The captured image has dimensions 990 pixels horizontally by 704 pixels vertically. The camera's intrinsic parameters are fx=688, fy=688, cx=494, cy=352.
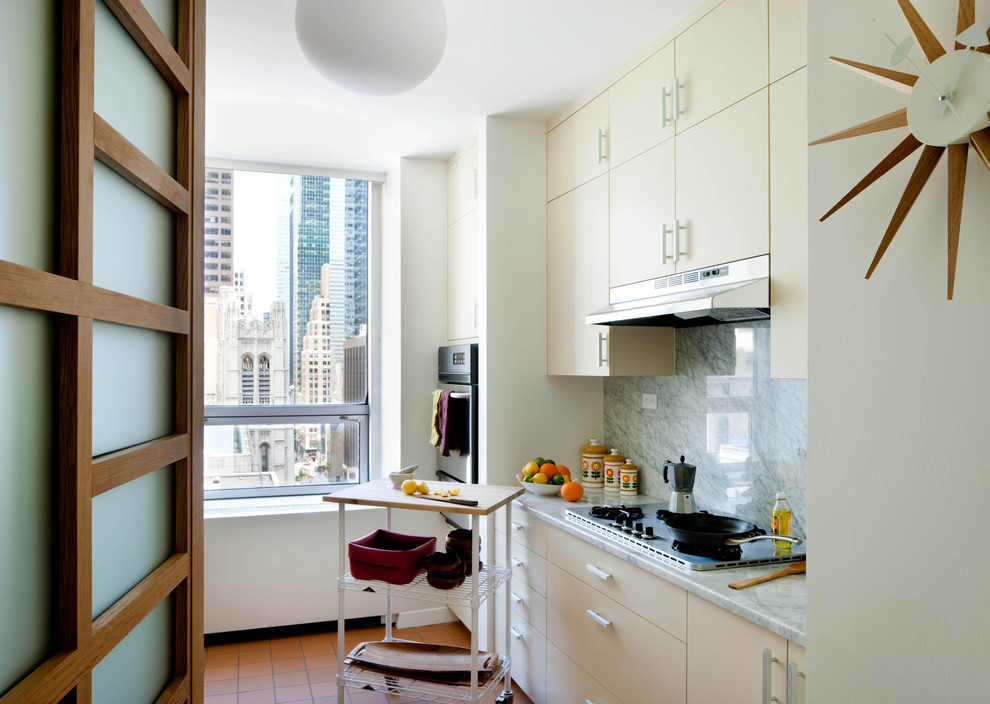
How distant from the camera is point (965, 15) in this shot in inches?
35.8

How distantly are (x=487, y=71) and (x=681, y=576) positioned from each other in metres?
2.01

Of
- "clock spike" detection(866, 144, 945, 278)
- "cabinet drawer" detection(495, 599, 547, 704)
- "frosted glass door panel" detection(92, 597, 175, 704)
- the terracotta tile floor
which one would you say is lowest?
the terracotta tile floor

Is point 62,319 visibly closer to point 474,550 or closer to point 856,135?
point 856,135

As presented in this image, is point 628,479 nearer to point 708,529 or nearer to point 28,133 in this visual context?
point 708,529

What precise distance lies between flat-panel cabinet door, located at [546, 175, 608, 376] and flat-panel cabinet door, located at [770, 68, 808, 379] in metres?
0.92

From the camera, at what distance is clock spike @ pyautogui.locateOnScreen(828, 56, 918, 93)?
97 cm

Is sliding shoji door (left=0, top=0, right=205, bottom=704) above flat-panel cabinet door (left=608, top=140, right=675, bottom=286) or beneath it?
beneath

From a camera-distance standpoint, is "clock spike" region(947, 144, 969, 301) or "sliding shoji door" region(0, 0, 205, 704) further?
"clock spike" region(947, 144, 969, 301)

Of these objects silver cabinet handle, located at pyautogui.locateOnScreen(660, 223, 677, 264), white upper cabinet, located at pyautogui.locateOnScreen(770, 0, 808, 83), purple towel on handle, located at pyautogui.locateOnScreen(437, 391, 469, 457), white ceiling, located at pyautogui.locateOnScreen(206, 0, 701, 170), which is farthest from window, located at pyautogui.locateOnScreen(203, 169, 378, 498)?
white upper cabinet, located at pyautogui.locateOnScreen(770, 0, 808, 83)

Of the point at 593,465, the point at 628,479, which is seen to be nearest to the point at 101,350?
the point at 628,479

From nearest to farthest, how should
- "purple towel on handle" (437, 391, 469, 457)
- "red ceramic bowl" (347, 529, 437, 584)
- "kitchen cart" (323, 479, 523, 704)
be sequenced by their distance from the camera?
"kitchen cart" (323, 479, 523, 704) < "red ceramic bowl" (347, 529, 437, 584) < "purple towel on handle" (437, 391, 469, 457)

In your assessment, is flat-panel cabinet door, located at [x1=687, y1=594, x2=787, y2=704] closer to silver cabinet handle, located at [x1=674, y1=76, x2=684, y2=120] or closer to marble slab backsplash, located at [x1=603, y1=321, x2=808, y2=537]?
marble slab backsplash, located at [x1=603, y1=321, x2=808, y2=537]

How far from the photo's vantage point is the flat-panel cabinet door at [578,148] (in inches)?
110

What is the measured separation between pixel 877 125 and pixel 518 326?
2.25 m
